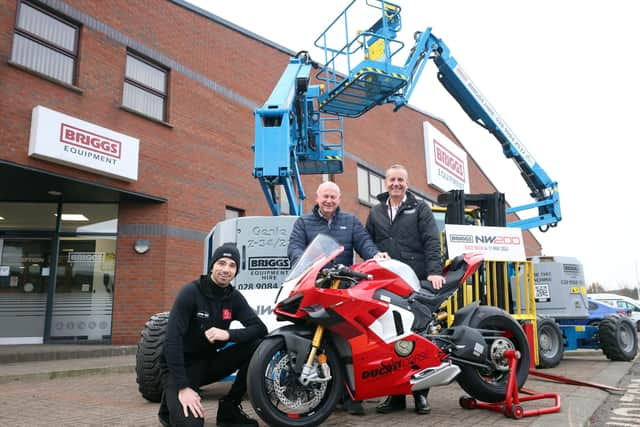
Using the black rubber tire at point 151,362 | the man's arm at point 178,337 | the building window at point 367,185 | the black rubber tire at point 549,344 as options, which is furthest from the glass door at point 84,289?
the building window at point 367,185

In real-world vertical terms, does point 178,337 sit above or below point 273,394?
above

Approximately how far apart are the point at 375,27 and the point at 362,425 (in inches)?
353

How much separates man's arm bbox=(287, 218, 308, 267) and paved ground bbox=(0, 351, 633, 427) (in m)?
1.39

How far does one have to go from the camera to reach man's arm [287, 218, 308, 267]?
14.6 ft

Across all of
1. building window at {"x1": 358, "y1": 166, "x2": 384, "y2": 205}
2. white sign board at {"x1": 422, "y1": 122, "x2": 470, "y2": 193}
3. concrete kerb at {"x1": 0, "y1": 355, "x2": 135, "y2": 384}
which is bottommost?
concrete kerb at {"x1": 0, "y1": 355, "x2": 135, "y2": 384}

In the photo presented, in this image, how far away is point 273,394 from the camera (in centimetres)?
346

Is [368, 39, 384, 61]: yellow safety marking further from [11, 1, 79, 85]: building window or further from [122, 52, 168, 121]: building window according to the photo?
[11, 1, 79, 85]: building window

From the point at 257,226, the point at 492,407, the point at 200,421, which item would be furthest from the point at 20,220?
the point at 492,407

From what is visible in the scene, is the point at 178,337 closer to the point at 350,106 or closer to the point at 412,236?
the point at 412,236

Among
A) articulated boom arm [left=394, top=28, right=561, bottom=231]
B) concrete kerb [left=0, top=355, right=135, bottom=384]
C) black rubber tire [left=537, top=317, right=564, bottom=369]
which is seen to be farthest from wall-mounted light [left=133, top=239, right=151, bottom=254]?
black rubber tire [left=537, top=317, right=564, bottom=369]

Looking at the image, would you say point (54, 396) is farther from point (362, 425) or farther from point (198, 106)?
point (198, 106)

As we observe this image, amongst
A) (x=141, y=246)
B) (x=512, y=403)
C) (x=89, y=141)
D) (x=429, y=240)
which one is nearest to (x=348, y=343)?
(x=429, y=240)

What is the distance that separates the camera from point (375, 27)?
10781 mm

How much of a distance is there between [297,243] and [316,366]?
4.36ft
